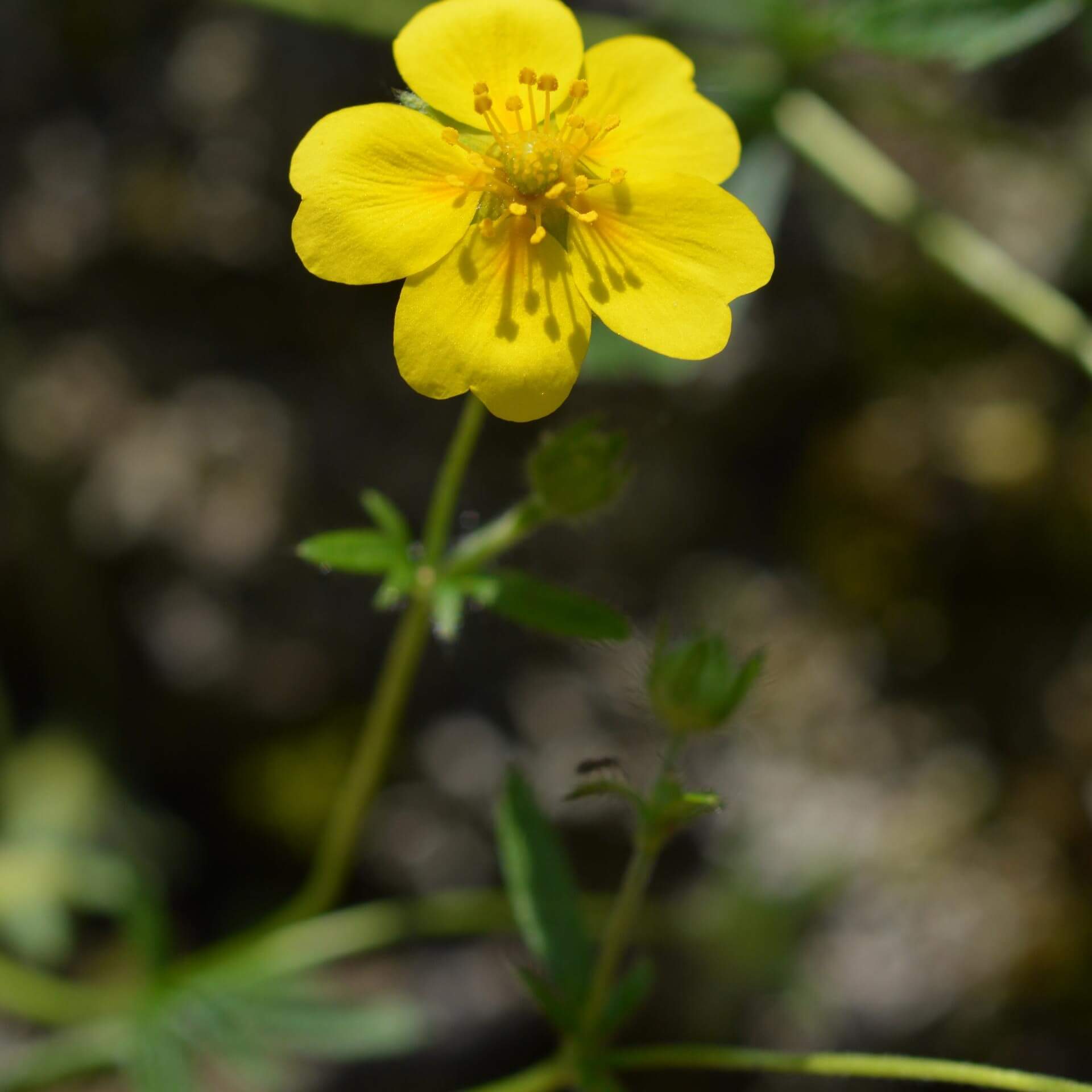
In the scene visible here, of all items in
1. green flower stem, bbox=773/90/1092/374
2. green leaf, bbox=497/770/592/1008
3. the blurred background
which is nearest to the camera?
green leaf, bbox=497/770/592/1008

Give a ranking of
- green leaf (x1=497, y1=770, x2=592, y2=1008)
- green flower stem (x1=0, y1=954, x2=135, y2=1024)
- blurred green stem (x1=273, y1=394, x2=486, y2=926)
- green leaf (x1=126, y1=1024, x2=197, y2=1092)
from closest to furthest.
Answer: blurred green stem (x1=273, y1=394, x2=486, y2=926) → green leaf (x1=497, y1=770, x2=592, y2=1008) → green leaf (x1=126, y1=1024, x2=197, y2=1092) → green flower stem (x1=0, y1=954, x2=135, y2=1024)

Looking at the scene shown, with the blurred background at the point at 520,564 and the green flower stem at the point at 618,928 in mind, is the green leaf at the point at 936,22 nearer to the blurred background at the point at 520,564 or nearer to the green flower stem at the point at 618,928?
the blurred background at the point at 520,564

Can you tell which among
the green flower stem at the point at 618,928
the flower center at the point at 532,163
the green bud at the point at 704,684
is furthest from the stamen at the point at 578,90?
the green flower stem at the point at 618,928

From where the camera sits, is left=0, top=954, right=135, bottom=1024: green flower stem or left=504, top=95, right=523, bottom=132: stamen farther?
left=0, top=954, right=135, bottom=1024: green flower stem

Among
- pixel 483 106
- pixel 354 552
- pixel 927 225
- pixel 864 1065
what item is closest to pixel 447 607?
pixel 354 552

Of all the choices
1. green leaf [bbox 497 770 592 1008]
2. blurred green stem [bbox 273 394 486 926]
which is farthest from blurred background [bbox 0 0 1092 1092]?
green leaf [bbox 497 770 592 1008]

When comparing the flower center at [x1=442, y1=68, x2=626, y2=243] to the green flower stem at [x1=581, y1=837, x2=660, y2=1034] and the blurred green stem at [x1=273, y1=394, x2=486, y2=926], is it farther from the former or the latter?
the green flower stem at [x1=581, y1=837, x2=660, y2=1034]

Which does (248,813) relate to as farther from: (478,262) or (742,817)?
(478,262)
